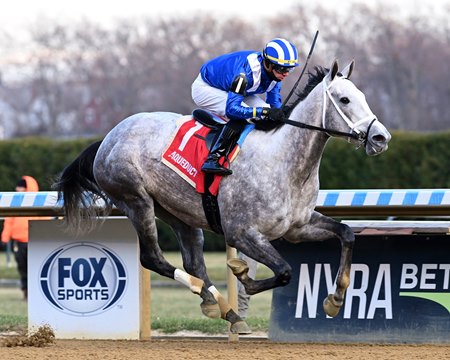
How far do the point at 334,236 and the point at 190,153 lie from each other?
122 centimetres

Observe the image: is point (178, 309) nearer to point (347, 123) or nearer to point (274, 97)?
point (274, 97)

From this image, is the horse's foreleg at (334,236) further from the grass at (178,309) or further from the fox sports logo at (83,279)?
the grass at (178,309)

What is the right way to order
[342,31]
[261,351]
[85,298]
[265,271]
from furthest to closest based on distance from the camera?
[342,31], [265,271], [85,298], [261,351]

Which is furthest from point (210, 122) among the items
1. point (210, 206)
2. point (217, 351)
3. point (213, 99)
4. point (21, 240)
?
point (21, 240)

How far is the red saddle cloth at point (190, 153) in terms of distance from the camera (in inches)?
293

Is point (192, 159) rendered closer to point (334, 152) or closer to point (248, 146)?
point (248, 146)

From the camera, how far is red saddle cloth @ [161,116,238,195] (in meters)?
7.43

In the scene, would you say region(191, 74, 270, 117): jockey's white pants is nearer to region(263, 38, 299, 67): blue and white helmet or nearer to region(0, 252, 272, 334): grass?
region(263, 38, 299, 67): blue and white helmet

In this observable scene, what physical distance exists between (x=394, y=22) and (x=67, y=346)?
43.8m

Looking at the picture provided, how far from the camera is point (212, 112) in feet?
25.6

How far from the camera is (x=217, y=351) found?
716 centimetres

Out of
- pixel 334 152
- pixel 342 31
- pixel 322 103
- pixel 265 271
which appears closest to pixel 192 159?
pixel 322 103

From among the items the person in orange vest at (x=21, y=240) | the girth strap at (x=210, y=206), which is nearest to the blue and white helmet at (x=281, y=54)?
the girth strap at (x=210, y=206)

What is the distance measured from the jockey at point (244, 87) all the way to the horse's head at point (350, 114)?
13.8 inches
